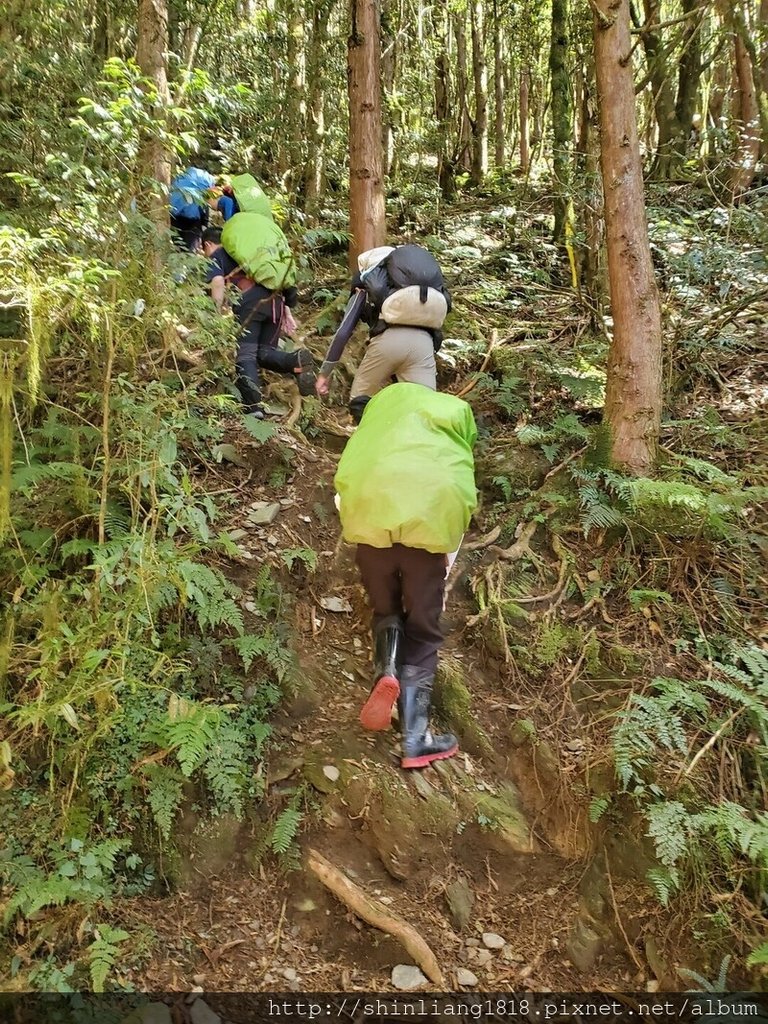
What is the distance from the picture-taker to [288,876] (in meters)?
3.54

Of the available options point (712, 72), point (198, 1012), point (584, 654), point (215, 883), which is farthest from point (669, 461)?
point (712, 72)

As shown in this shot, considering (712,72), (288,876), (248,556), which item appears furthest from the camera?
(712,72)

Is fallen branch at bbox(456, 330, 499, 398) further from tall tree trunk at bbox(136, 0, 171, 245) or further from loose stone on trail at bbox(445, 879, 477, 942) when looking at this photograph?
loose stone on trail at bbox(445, 879, 477, 942)

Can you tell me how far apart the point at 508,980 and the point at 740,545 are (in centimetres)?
293

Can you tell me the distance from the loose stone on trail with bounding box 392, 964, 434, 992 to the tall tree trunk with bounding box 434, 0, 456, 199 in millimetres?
11141

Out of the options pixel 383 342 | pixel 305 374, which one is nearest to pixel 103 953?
pixel 383 342

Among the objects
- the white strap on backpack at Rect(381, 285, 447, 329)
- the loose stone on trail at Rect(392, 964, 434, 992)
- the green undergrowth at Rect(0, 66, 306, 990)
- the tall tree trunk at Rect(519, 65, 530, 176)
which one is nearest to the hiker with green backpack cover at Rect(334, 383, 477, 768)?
the green undergrowth at Rect(0, 66, 306, 990)

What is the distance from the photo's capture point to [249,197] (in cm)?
590

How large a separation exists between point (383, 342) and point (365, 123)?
303 centimetres

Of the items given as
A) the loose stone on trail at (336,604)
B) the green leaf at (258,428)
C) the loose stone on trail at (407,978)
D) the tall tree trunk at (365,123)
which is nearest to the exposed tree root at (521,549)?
the loose stone on trail at (336,604)

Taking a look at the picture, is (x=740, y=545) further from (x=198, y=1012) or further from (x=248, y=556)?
(x=198, y=1012)

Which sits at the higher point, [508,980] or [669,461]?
[669,461]

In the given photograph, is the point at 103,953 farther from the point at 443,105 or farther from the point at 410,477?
the point at 443,105

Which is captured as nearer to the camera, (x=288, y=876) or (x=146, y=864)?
(x=146, y=864)
